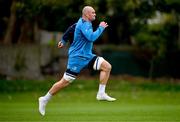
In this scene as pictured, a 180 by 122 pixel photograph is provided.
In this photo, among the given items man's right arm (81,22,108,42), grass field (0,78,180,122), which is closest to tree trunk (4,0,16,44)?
grass field (0,78,180,122)

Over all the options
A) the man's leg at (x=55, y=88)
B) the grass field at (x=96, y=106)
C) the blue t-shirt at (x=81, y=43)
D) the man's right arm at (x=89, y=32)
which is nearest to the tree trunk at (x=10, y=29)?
the grass field at (x=96, y=106)

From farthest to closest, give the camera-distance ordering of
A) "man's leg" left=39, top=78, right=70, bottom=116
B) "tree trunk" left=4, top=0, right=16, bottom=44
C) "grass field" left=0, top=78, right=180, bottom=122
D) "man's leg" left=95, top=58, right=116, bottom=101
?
Result: "tree trunk" left=4, top=0, right=16, bottom=44
"grass field" left=0, top=78, right=180, bottom=122
"man's leg" left=39, top=78, right=70, bottom=116
"man's leg" left=95, top=58, right=116, bottom=101

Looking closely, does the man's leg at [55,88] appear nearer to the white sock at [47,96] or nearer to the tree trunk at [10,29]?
the white sock at [47,96]

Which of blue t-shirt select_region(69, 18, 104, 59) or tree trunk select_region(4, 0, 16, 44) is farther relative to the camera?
tree trunk select_region(4, 0, 16, 44)

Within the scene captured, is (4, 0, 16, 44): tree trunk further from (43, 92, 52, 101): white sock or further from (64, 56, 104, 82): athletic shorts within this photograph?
(64, 56, 104, 82): athletic shorts

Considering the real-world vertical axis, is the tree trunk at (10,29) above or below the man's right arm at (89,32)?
below

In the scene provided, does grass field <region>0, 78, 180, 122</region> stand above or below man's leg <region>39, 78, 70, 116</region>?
below

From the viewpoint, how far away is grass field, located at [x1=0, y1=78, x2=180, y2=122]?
1995 centimetres

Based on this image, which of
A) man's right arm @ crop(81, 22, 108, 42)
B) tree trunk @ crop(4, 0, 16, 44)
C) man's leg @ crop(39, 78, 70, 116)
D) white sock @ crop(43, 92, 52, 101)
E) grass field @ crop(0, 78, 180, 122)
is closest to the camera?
man's right arm @ crop(81, 22, 108, 42)

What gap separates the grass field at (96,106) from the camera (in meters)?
20.0

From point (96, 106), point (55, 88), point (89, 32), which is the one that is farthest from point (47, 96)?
point (96, 106)

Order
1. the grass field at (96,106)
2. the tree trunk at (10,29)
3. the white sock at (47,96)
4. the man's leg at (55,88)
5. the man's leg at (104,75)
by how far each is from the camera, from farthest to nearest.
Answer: the tree trunk at (10,29) < the grass field at (96,106) < the white sock at (47,96) < the man's leg at (55,88) < the man's leg at (104,75)

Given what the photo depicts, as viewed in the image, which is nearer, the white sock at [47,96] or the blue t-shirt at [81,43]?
the blue t-shirt at [81,43]

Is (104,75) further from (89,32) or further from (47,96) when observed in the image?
(47,96)
